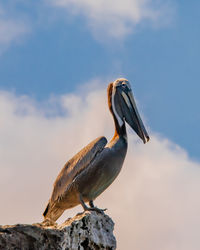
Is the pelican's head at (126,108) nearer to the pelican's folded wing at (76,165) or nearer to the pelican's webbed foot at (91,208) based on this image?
the pelican's folded wing at (76,165)

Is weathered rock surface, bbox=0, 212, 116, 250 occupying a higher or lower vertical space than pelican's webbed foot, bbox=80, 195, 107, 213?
lower

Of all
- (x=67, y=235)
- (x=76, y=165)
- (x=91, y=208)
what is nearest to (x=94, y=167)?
(x=76, y=165)

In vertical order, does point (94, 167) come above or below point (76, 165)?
below

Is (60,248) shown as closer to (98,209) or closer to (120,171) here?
(98,209)

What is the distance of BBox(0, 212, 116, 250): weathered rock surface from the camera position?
29.2 ft

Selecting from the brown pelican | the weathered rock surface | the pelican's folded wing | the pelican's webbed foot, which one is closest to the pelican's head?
the brown pelican

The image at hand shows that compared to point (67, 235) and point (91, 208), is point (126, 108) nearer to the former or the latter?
point (91, 208)

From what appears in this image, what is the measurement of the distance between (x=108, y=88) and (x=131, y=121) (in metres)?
0.95

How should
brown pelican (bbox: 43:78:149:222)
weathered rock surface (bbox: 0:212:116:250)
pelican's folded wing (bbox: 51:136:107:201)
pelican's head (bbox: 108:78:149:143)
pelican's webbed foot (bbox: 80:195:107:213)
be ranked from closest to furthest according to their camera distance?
weathered rock surface (bbox: 0:212:116:250) → pelican's webbed foot (bbox: 80:195:107:213) → brown pelican (bbox: 43:78:149:222) → pelican's folded wing (bbox: 51:136:107:201) → pelican's head (bbox: 108:78:149:143)

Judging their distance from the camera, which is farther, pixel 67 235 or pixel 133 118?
pixel 133 118

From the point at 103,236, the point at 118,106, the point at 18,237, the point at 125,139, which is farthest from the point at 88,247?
the point at 118,106

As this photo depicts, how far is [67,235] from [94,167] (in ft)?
Result: 8.44

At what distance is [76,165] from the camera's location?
1202cm

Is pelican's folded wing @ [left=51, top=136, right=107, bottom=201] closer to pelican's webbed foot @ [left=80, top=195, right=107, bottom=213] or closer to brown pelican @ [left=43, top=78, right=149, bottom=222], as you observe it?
brown pelican @ [left=43, top=78, right=149, bottom=222]
